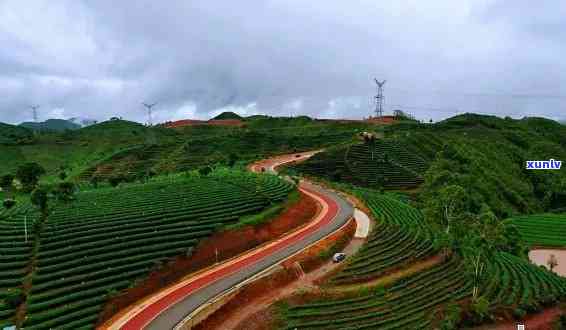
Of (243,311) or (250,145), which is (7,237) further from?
(250,145)

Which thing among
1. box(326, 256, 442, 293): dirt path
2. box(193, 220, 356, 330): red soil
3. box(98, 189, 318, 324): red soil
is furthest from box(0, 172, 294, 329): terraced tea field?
box(326, 256, 442, 293): dirt path

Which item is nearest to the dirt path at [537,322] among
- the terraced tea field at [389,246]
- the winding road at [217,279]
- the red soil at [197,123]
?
the terraced tea field at [389,246]

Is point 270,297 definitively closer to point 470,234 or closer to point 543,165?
point 470,234

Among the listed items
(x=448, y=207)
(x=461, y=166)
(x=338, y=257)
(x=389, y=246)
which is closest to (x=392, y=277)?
(x=338, y=257)

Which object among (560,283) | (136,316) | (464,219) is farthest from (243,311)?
(560,283)

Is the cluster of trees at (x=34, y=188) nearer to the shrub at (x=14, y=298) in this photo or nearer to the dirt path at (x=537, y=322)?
the shrub at (x=14, y=298)

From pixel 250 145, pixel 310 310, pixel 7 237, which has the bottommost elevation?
pixel 310 310
